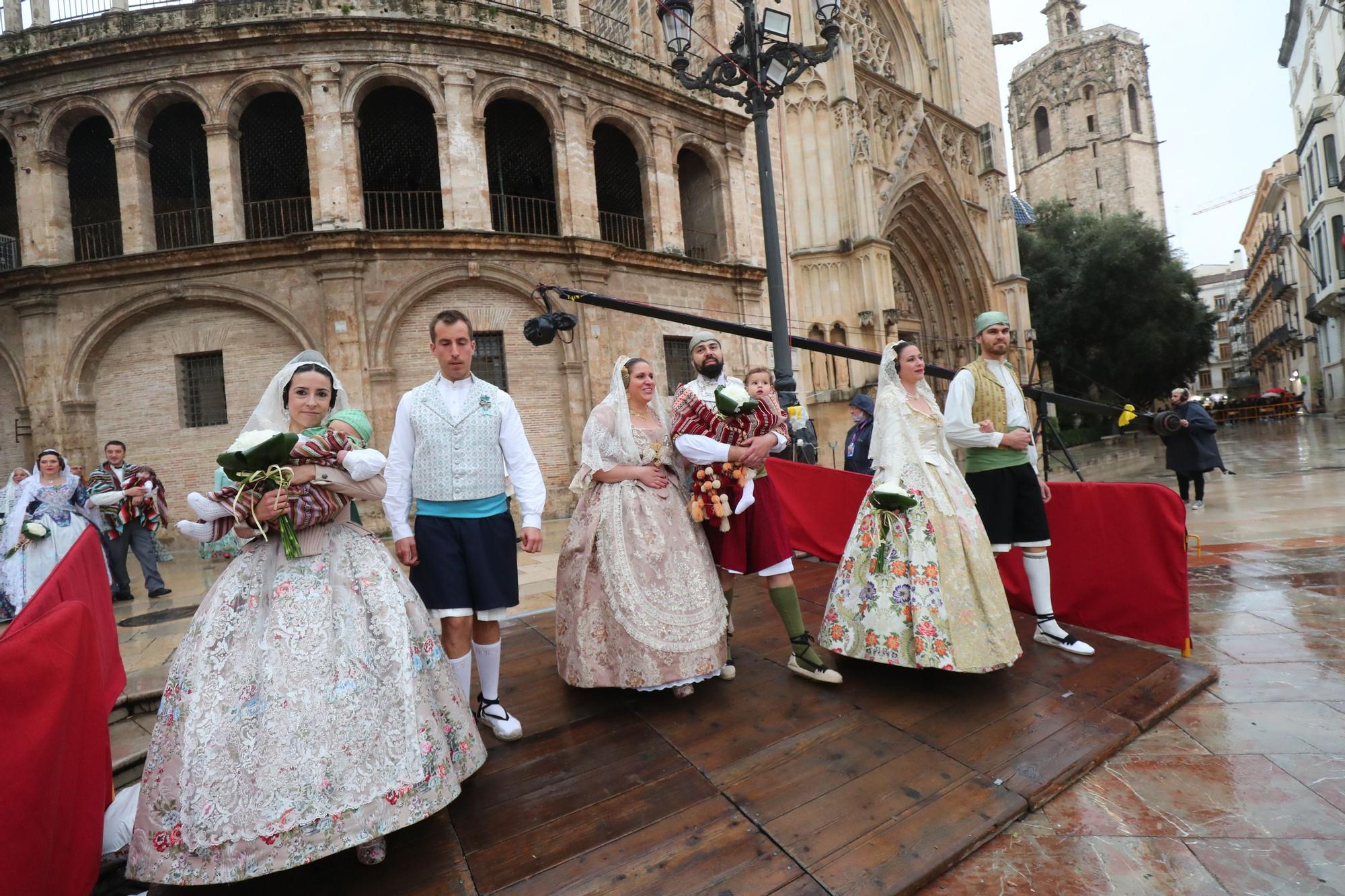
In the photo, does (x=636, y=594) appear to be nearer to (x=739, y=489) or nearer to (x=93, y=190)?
(x=739, y=489)

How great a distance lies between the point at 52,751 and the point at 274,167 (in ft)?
51.6

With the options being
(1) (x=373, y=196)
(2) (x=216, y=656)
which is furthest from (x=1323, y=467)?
(1) (x=373, y=196)

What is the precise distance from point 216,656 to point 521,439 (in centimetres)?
157

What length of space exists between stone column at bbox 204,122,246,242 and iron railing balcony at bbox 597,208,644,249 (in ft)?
25.5

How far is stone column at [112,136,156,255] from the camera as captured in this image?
12.4m

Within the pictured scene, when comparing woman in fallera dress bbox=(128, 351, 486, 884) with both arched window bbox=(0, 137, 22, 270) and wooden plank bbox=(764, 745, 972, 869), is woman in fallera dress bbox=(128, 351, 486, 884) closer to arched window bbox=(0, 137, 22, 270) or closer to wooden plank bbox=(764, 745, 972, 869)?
wooden plank bbox=(764, 745, 972, 869)

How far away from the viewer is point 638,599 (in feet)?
10.9

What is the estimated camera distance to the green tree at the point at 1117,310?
974 inches

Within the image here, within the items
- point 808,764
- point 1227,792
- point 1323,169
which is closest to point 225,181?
point 808,764

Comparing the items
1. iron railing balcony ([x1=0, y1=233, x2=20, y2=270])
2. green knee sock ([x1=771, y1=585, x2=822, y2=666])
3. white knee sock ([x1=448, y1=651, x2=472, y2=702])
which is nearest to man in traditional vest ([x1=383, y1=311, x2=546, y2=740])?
white knee sock ([x1=448, y1=651, x2=472, y2=702])

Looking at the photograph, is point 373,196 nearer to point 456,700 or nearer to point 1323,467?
point 456,700

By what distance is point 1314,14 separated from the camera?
29.6 metres

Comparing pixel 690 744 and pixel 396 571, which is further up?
pixel 396 571

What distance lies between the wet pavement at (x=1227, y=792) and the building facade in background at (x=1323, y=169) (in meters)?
33.6
